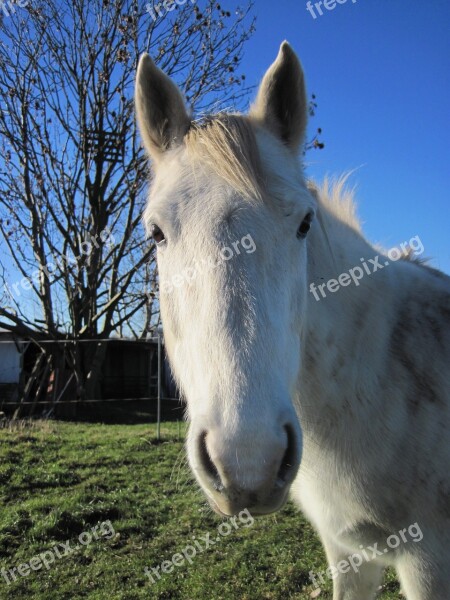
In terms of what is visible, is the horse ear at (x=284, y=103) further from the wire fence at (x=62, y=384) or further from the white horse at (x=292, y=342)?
the wire fence at (x=62, y=384)

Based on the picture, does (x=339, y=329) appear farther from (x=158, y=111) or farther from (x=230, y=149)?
(x=158, y=111)

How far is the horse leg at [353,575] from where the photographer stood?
2895 millimetres

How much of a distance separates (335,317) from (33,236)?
14843 millimetres

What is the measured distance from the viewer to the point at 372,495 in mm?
2232

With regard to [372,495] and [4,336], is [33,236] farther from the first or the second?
[372,495]

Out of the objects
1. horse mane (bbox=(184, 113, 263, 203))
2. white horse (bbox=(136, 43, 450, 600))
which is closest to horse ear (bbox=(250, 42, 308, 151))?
white horse (bbox=(136, 43, 450, 600))

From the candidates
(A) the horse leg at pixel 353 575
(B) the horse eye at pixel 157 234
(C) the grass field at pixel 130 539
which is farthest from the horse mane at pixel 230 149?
(A) the horse leg at pixel 353 575

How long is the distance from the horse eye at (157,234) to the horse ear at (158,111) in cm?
53

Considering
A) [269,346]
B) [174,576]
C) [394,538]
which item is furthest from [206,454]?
[174,576]

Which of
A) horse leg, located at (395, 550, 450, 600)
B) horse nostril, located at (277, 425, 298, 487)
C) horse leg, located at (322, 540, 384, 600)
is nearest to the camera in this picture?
horse nostril, located at (277, 425, 298, 487)

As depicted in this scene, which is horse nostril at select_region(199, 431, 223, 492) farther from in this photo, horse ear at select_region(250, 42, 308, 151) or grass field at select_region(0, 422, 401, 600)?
horse ear at select_region(250, 42, 308, 151)

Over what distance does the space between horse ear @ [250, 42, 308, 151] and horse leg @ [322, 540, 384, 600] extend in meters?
2.45

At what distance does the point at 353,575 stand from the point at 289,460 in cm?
195

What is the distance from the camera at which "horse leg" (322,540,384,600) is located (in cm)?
289
